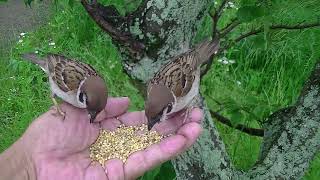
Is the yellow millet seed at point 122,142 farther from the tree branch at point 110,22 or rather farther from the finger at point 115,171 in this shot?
the tree branch at point 110,22

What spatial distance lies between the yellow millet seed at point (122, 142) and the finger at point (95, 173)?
41 millimetres

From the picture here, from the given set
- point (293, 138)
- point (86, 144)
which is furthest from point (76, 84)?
point (293, 138)

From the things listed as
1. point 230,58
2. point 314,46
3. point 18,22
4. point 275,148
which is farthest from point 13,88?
point 275,148

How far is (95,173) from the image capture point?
7.02ft

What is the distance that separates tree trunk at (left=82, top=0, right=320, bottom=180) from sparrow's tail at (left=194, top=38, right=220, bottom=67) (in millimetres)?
309

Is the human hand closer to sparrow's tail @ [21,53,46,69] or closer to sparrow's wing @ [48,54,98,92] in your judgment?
sparrow's wing @ [48,54,98,92]

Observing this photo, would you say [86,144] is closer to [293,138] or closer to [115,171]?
[115,171]

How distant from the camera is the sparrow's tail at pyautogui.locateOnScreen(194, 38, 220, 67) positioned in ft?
8.22

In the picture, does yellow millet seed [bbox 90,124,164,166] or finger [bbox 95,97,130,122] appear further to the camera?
finger [bbox 95,97,130,122]

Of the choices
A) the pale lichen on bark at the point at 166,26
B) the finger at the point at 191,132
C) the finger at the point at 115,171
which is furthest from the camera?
the finger at the point at 115,171

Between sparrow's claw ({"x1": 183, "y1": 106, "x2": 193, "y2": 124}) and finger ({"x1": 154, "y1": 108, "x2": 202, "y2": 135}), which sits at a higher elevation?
sparrow's claw ({"x1": 183, "y1": 106, "x2": 193, "y2": 124})

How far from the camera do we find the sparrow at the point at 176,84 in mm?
2207

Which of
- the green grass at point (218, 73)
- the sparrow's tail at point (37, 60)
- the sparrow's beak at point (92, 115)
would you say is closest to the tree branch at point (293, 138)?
the sparrow's beak at point (92, 115)

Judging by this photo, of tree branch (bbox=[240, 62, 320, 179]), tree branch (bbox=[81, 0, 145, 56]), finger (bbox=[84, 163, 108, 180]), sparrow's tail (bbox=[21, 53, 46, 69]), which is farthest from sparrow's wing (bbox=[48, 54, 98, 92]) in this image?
tree branch (bbox=[240, 62, 320, 179])
